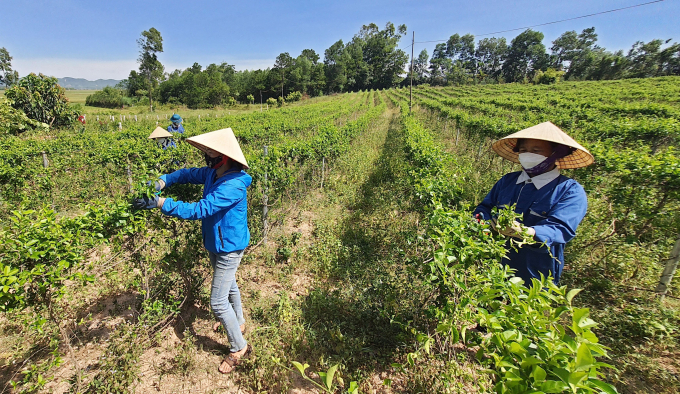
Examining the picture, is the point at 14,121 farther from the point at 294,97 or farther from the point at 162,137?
the point at 294,97

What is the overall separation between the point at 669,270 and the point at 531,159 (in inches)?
98.4

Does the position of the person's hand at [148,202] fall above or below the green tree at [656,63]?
below

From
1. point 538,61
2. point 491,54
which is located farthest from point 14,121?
point 491,54

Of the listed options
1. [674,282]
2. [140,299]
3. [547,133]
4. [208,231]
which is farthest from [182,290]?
[674,282]

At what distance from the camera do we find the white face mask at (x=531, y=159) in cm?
249

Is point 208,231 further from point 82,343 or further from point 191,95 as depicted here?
point 191,95

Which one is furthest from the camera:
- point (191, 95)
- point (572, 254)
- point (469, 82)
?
point (469, 82)

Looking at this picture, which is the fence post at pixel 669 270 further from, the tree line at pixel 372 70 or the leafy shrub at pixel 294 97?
the leafy shrub at pixel 294 97

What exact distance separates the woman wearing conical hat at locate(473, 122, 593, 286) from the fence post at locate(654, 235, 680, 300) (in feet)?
5.67

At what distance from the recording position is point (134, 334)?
256 cm

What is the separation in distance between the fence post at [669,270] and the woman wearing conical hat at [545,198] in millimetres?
1729

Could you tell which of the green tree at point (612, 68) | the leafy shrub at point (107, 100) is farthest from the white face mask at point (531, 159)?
the green tree at point (612, 68)

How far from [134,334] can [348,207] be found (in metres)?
4.99

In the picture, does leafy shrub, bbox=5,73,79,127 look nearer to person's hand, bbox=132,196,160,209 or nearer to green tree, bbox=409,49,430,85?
person's hand, bbox=132,196,160,209
